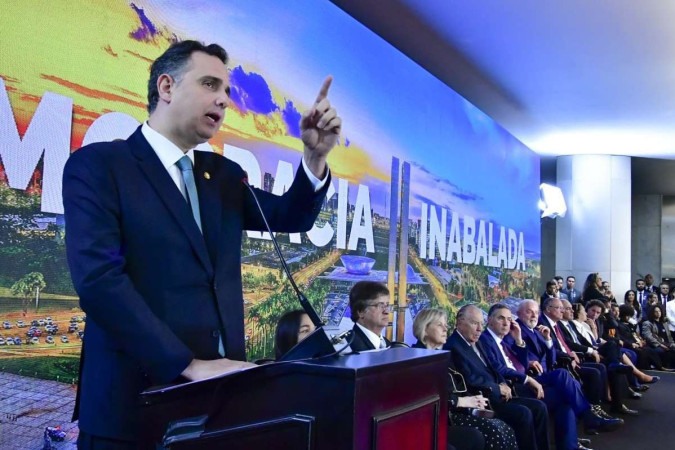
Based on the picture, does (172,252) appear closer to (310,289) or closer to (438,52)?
(310,289)

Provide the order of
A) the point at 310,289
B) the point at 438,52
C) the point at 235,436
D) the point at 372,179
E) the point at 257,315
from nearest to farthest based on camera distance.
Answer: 1. the point at 235,436
2. the point at 257,315
3. the point at 310,289
4. the point at 372,179
5. the point at 438,52

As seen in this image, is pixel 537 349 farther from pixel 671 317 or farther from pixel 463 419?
Result: pixel 671 317

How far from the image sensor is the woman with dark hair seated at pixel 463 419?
3384 mm

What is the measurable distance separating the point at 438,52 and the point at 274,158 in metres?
3.59

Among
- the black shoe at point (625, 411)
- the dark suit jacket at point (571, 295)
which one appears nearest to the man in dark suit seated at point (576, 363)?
the black shoe at point (625, 411)

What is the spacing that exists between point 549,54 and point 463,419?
4793 mm

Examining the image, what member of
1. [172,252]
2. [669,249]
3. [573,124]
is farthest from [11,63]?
[669,249]

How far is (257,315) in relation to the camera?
12.2ft

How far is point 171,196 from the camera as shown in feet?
4.08

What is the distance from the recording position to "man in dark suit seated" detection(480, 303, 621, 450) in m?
4.46

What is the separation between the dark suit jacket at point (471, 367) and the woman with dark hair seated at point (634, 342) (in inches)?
213

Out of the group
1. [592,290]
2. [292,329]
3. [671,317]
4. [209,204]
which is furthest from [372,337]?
[671,317]

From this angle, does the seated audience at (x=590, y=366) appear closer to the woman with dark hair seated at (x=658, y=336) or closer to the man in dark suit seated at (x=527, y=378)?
the man in dark suit seated at (x=527, y=378)

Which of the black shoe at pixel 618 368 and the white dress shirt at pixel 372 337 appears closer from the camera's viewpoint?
Answer: the white dress shirt at pixel 372 337
